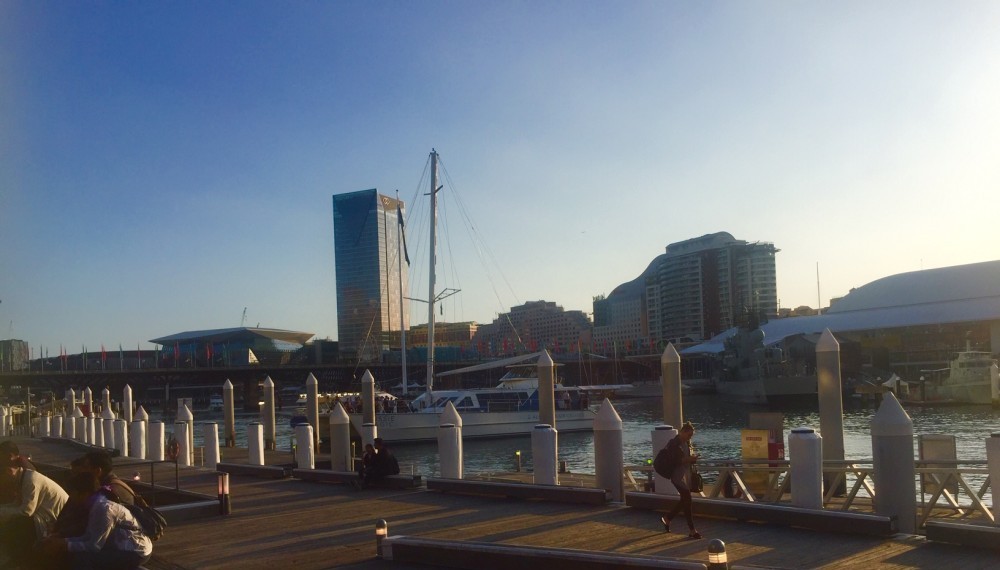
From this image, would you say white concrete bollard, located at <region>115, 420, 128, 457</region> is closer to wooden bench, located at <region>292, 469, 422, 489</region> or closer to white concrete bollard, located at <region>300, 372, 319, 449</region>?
white concrete bollard, located at <region>300, 372, 319, 449</region>

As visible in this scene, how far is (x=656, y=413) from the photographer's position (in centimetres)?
8988

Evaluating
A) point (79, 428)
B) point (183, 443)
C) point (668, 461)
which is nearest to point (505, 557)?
point (668, 461)

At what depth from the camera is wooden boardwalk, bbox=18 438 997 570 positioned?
8.90 m

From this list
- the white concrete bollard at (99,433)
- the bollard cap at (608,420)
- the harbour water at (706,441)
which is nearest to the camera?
the bollard cap at (608,420)

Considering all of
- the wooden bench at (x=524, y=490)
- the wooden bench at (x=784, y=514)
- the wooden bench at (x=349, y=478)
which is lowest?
the wooden bench at (x=349, y=478)

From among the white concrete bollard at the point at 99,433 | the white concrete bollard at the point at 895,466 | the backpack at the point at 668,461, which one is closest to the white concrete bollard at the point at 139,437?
the white concrete bollard at the point at 99,433

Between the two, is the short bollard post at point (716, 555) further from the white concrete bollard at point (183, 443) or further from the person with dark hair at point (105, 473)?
the white concrete bollard at point (183, 443)

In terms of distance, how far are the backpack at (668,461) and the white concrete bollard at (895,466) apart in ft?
8.09

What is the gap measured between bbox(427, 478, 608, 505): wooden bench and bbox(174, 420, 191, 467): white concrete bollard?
1249 centimetres

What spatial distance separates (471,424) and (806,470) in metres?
44.1

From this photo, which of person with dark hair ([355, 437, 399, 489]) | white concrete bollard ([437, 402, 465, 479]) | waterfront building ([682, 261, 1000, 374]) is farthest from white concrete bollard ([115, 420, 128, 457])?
waterfront building ([682, 261, 1000, 374])

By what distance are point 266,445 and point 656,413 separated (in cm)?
5876

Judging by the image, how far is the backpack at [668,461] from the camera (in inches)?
420

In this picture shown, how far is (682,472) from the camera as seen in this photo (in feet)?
34.9
